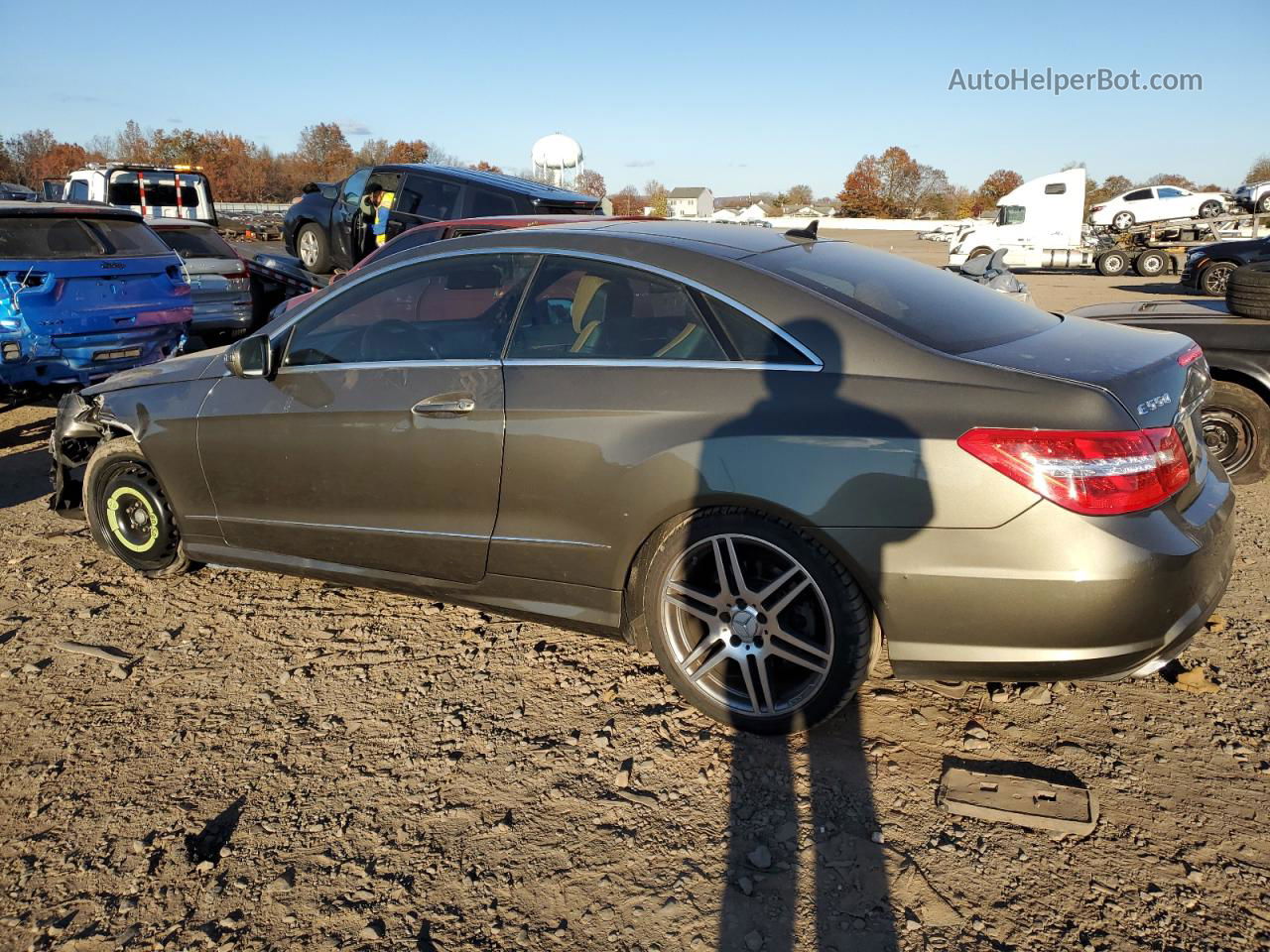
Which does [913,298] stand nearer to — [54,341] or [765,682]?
[765,682]

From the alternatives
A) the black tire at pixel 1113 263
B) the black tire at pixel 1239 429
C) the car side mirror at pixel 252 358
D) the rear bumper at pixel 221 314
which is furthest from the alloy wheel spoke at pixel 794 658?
the black tire at pixel 1113 263

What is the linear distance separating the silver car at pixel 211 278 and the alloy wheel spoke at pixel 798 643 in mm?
9215

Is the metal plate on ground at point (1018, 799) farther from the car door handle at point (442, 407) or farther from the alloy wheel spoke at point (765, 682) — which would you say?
the car door handle at point (442, 407)

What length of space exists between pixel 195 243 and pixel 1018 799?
10.7 meters

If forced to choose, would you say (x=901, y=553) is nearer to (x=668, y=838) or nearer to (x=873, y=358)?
(x=873, y=358)

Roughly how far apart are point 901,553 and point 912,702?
0.87 meters

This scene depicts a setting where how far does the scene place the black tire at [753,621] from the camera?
280 cm

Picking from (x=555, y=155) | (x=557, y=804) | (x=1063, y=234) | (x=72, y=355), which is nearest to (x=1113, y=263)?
(x=1063, y=234)

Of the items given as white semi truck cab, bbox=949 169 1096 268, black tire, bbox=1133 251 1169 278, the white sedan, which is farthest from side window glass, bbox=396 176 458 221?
the white sedan

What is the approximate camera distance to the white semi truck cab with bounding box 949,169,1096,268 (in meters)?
27.9

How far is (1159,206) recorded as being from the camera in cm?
3166

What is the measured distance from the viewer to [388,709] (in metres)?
3.30

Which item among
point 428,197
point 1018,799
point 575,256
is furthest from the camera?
point 428,197

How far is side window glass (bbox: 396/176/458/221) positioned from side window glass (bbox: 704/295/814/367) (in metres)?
7.53
